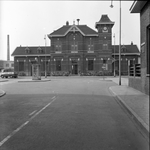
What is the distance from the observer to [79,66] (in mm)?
50812

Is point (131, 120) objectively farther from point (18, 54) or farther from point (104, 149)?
point (18, 54)

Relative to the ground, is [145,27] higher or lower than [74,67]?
higher

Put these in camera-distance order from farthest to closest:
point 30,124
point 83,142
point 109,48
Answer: point 109,48
point 30,124
point 83,142

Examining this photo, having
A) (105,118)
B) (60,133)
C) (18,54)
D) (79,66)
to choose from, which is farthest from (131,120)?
(18,54)

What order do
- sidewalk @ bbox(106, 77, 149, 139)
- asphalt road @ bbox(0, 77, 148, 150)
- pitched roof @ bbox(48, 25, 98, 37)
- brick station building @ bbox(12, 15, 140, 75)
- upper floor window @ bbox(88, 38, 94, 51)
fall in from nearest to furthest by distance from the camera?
sidewalk @ bbox(106, 77, 149, 139), asphalt road @ bbox(0, 77, 148, 150), brick station building @ bbox(12, 15, 140, 75), pitched roof @ bbox(48, 25, 98, 37), upper floor window @ bbox(88, 38, 94, 51)

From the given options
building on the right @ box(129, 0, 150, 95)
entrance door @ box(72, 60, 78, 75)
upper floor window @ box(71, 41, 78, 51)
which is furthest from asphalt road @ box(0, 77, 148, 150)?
upper floor window @ box(71, 41, 78, 51)

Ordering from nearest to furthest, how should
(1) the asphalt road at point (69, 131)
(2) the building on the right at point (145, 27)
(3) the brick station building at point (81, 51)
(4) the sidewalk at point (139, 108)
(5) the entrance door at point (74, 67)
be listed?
1. (2) the building on the right at point (145, 27)
2. (4) the sidewalk at point (139, 108)
3. (1) the asphalt road at point (69, 131)
4. (3) the brick station building at point (81, 51)
5. (5) the entrance door at point (74, 67)

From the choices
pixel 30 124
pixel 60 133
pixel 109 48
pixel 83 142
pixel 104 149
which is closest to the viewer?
pixel 104 149

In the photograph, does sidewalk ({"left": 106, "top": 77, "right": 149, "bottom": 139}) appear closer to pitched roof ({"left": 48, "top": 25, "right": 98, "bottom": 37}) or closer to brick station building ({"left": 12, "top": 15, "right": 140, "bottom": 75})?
brick station building ({"left": 12, "top": 15, "right": 140, "bottom": 75})

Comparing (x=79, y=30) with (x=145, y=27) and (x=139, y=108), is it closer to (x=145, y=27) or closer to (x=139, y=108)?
(x=145, y=27)

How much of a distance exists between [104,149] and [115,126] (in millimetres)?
1747

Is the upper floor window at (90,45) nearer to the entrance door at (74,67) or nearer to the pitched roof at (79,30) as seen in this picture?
the pitched roof at (79,30)

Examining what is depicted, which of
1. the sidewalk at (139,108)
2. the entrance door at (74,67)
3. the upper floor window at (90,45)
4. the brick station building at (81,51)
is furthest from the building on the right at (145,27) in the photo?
the upper floor window at (90,45)

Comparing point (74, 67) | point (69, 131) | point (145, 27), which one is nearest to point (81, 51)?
point (74, 67)
